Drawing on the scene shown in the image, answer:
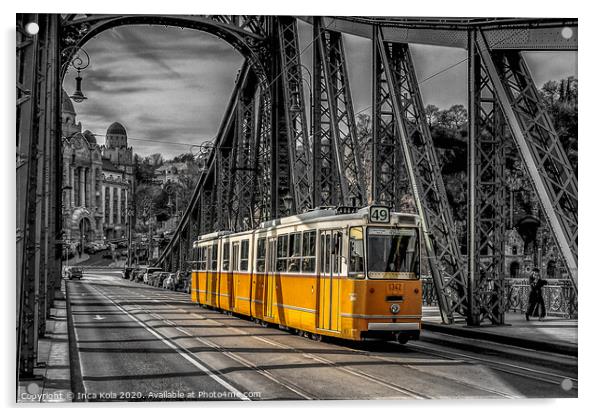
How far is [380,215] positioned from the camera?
47.6ft

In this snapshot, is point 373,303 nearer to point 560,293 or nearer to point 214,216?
point 560,293

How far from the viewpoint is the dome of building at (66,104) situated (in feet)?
45.8

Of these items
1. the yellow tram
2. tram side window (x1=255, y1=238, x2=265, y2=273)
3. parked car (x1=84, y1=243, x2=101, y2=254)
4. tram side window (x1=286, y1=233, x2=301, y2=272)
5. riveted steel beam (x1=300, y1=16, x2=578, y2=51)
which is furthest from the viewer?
tram side window (x1=255, y1=238, x2=265, y2=273)

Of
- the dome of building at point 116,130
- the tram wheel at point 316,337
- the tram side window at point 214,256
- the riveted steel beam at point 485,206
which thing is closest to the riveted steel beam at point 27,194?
the dome of building at point 116,130

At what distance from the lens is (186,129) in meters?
13.9

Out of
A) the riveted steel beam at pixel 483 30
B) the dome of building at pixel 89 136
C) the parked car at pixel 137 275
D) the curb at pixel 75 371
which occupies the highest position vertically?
the riveted steel beam at pixel 483 30

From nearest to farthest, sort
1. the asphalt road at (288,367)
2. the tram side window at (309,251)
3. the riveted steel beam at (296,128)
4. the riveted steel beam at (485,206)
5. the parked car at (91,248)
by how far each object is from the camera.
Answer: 1. the asphalt road at (288,367)
2. the parked car at (91,248)
3. the tram side window at (309,251)
4. the riveted steel beam at (485,206)
5. the riveted steel beam at (296,128)

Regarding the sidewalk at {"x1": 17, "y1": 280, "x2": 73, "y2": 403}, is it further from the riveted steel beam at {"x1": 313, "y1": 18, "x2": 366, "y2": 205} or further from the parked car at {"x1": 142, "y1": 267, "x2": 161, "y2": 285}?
the riveted steel beam at {"x1": 313, "y1": 18, "x2": 366, "y2": 205}

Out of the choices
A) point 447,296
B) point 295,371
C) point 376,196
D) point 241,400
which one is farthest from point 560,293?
point 241,400

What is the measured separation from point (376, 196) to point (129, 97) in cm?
685

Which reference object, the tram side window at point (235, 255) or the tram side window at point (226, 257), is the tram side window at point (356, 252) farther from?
the tram side window at point (226, 257)

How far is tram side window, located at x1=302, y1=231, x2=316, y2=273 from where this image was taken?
52.1ft

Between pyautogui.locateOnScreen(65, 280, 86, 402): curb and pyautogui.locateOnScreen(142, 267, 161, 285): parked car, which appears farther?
pyautogui.locateOnScreen(142, 267, 161, 285): parked car

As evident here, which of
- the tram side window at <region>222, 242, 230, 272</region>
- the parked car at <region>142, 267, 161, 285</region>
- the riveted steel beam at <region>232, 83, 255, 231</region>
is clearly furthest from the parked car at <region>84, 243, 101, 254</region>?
the riveted steel beam at <region>232, 83, 255, 231</region>
